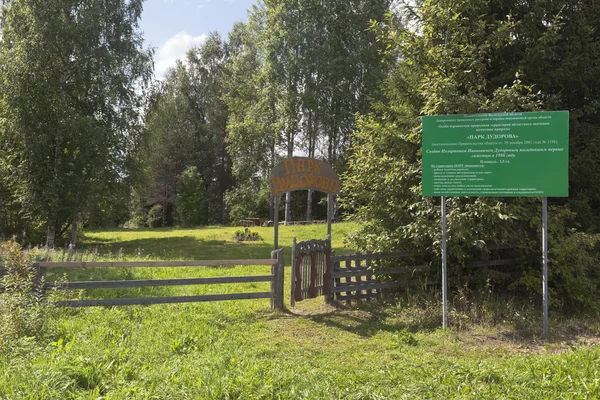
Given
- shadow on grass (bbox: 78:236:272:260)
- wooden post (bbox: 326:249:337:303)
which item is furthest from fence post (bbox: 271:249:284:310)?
shadow on grass (bbox: 78:236:272:260)

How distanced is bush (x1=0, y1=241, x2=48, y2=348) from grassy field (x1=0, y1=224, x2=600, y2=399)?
0.18m

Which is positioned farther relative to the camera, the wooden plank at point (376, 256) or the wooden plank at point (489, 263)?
the wooden plank at point (489, 263)

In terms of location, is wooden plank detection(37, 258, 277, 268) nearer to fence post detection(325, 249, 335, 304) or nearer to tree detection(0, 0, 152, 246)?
fence post detection(325, 249, 335, 304)

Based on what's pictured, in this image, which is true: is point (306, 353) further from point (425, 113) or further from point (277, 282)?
point (425, 113)

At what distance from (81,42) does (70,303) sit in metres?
17.2

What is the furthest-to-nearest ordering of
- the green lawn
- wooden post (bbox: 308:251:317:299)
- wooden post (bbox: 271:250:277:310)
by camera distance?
the green lawn
wooden post (bbox: 308:251:317:299)
wooden post (bbox: 271:250:277:310)

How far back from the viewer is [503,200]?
753 cm

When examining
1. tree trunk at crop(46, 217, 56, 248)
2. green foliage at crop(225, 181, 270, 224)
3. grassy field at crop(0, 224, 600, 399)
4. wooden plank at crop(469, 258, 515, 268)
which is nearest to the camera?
grassy field at crop(0, 224, 600, 399)

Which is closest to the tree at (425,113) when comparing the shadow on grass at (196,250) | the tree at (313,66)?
the shadow on grass at (196,250)

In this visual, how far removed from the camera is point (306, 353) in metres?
5.33

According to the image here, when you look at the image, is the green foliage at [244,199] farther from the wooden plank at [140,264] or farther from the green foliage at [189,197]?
the wooden plank at [140,264]

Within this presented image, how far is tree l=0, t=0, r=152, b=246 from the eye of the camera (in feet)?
60.4

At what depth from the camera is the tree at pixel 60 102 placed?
18422mm

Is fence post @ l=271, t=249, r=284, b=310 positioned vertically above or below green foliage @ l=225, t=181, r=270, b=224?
below
